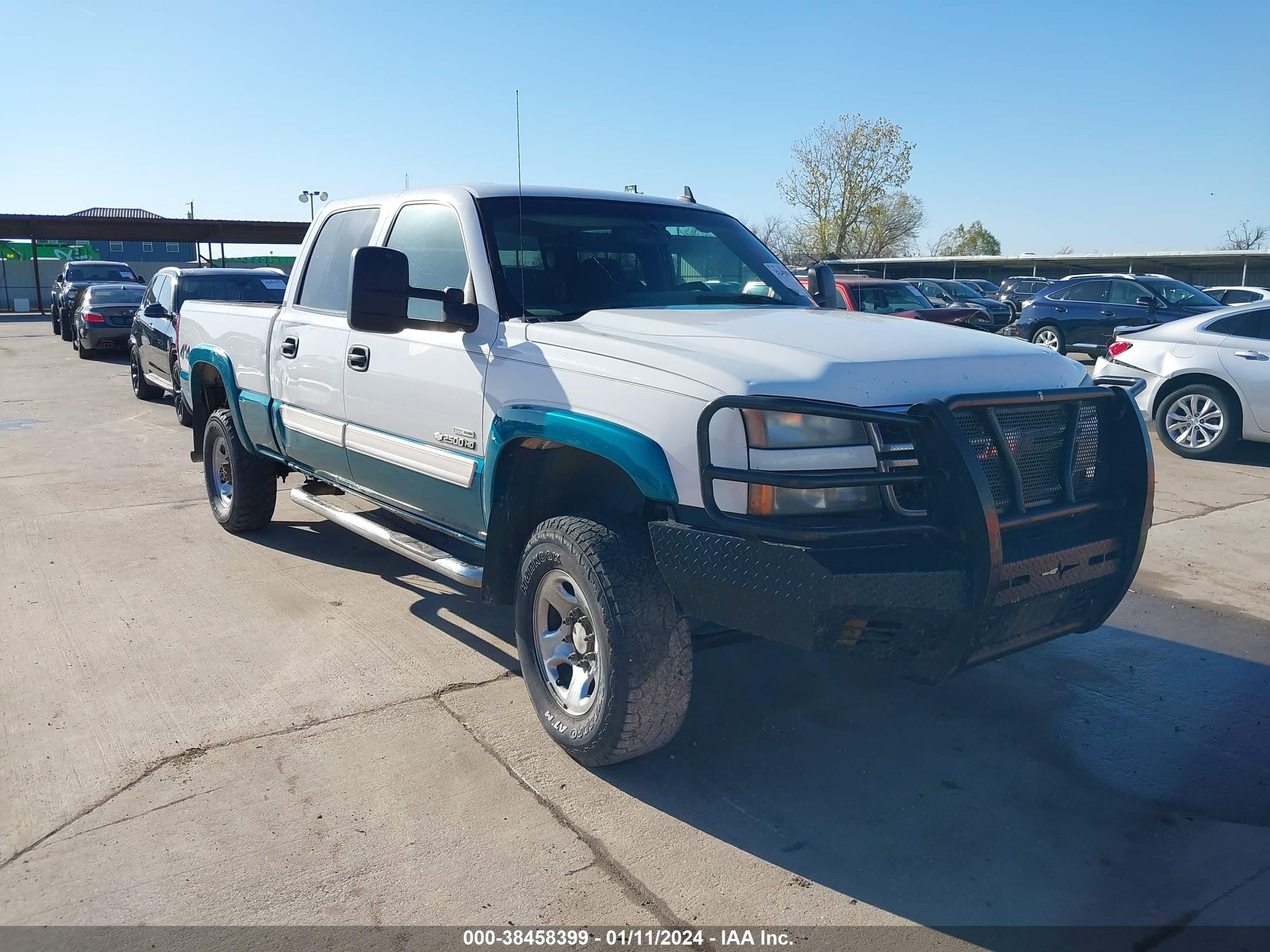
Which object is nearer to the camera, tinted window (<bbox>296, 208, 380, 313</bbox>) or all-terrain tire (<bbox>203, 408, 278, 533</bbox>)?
tinted window (<bbox>296, 208, 380, 313</bbox>)

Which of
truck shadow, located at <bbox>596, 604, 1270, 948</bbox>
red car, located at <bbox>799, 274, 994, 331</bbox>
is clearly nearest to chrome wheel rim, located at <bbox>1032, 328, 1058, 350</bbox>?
red car, located at <bbox>799, 274, 994, 331</bbox>

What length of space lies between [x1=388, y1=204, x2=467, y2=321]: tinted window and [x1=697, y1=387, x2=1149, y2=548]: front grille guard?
173 centimetres

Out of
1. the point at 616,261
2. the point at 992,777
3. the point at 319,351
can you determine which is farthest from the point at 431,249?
the point at 992,777

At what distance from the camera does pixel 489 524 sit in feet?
12.9

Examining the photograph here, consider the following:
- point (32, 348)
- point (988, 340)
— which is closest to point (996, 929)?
point (988, 340)

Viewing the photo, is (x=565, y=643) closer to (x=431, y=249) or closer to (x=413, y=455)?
(x=413, y=455)

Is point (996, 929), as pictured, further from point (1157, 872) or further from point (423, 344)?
point (423, 344)

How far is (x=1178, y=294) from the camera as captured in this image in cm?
1745

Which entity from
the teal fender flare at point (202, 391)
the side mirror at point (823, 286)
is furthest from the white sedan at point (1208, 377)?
the teal fender flare at point (202, 391)

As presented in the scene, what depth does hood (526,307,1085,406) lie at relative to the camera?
10.1 feet

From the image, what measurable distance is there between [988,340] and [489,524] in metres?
2.01

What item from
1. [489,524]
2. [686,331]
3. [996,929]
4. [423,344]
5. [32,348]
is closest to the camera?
[996,929]

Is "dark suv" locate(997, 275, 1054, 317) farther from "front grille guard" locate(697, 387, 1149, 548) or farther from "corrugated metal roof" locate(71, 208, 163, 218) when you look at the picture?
"corrugated metal roof" locate(71, 208, 163, 218)

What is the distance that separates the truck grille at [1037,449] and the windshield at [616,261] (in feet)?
5.00
